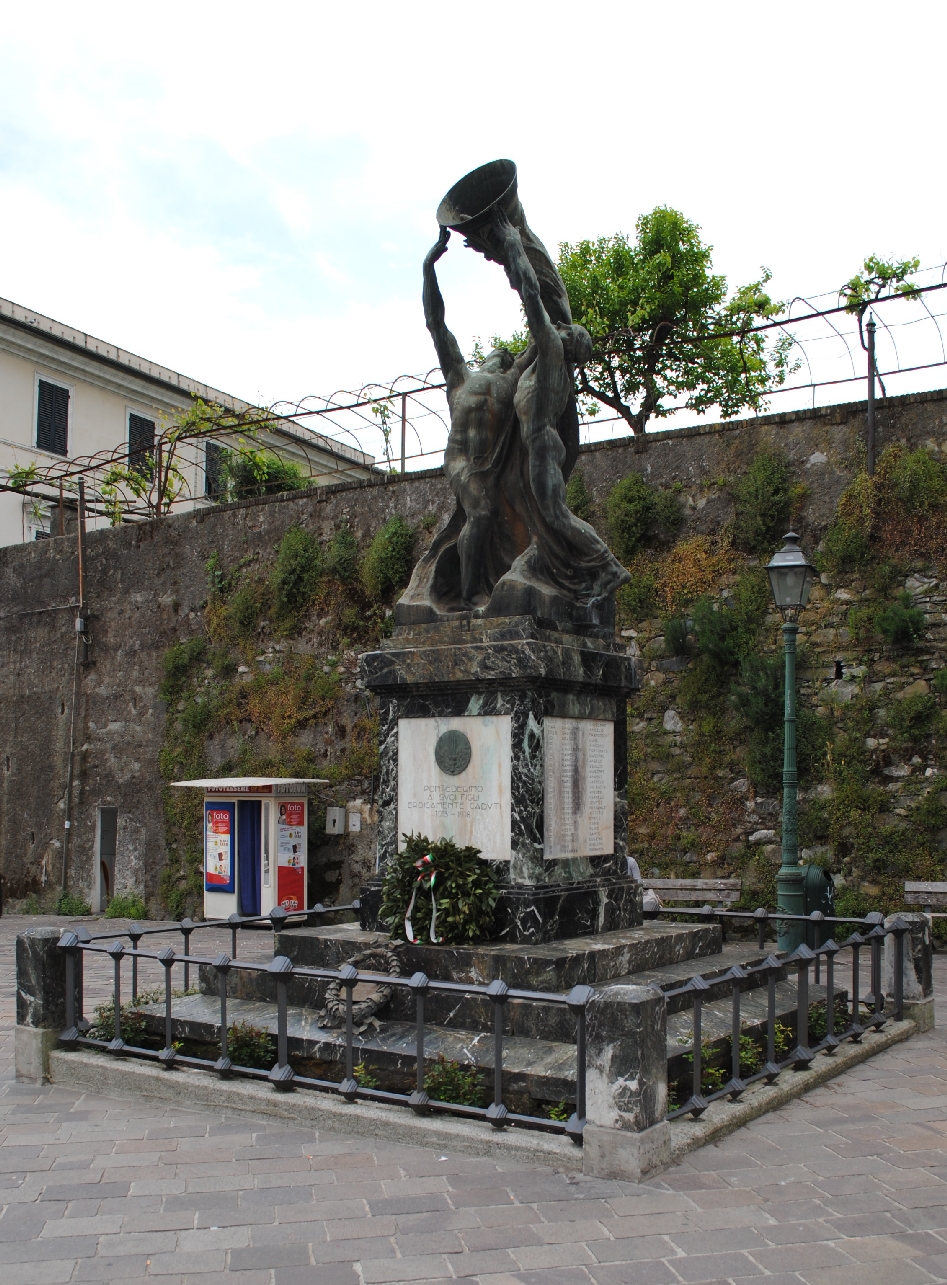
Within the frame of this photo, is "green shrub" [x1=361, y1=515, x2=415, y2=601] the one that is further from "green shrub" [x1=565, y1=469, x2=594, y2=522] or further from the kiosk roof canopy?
the kiosk roof canopy

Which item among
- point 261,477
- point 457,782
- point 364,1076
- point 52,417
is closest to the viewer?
point 364,1076

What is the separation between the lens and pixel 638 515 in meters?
12.9

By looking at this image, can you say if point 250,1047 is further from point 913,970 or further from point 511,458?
point 913,970

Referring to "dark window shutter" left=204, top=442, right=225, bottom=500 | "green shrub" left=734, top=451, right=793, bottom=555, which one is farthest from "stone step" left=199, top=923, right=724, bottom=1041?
"dark window shutter" left=204, top=442, right=225, bottom=500

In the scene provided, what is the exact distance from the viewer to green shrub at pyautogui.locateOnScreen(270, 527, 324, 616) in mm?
15430

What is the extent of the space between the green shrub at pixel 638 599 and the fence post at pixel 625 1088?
27.9 ft

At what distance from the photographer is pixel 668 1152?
15.1 ft

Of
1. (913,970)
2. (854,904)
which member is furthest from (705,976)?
(854,904)

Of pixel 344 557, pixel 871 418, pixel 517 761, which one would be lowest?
pixel 517 761

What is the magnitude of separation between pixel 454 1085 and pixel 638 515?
28.3ft

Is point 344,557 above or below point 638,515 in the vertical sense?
below

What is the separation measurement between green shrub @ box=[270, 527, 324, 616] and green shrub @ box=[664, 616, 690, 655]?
16.7 ft

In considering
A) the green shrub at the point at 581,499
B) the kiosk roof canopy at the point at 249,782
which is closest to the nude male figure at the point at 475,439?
the green shrub at the point at 581,499

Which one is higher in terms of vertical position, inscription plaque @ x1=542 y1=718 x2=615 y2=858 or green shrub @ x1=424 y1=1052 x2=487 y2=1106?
inscription plaque @ x1=542 y1=718 x2=615 y2=858
